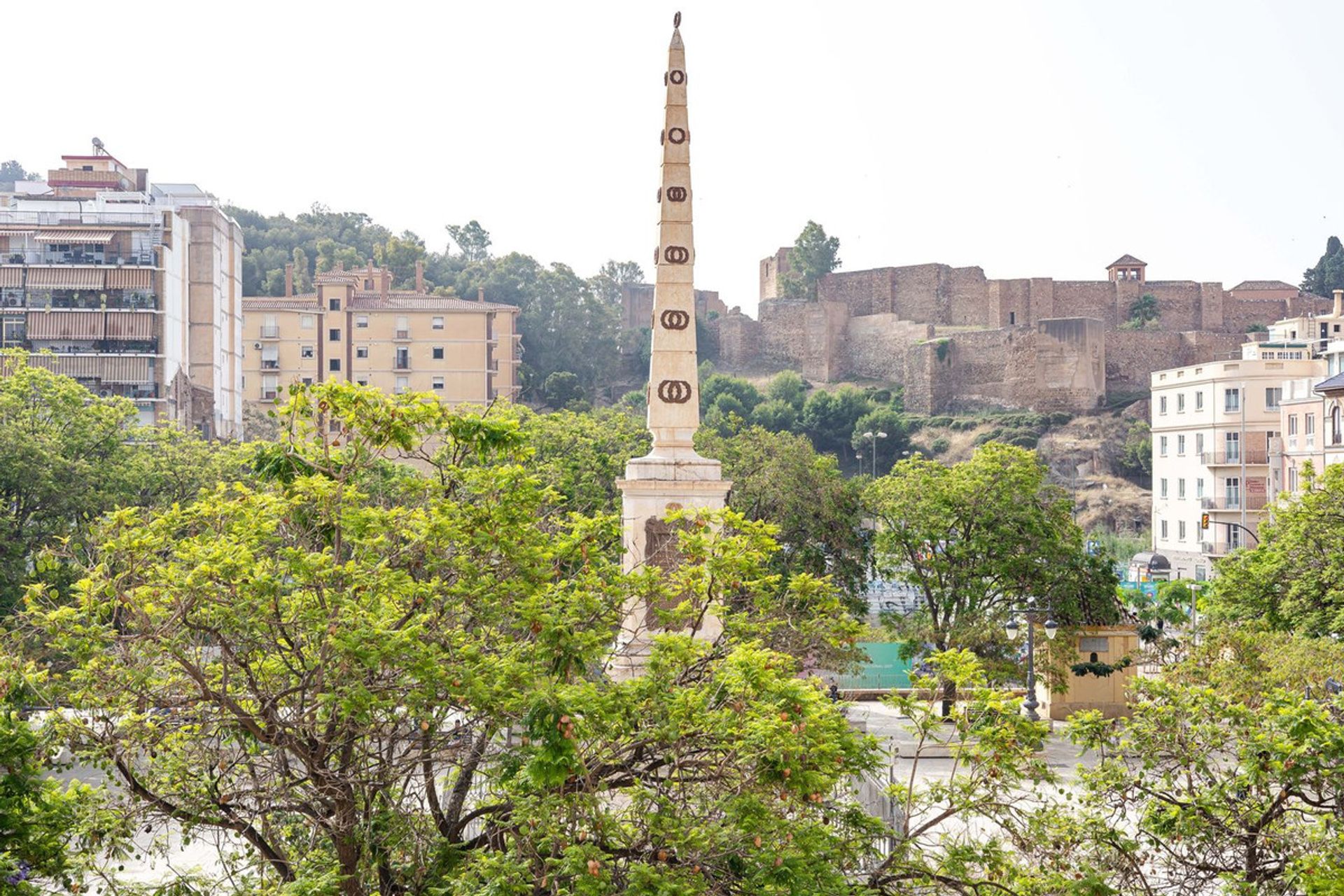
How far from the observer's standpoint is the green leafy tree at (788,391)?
354 ft

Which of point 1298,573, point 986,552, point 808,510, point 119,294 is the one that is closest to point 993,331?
point 119,294

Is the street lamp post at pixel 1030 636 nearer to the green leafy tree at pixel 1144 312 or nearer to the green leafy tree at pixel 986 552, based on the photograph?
the green leafy tree at pixel 986 552

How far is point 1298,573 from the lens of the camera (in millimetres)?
29859

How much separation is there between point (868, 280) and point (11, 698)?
4458 inches

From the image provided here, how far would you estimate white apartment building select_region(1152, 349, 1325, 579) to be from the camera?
6188 cm

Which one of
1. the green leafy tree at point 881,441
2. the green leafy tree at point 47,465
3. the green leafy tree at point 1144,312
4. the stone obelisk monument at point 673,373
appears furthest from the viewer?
the green leafy tree at point 1144,312

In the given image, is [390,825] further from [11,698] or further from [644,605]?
[644,605]

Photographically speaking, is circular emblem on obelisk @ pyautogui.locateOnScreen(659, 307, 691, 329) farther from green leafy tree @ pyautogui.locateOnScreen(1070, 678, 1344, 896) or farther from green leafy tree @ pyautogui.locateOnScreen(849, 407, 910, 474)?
green leafy tree @ pyautogui.locateOnScreen(849, 407, 910, 474)

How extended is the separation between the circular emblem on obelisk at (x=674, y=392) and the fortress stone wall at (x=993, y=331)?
8968 centimetres

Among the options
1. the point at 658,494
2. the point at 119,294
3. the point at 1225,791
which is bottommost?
the point at 1225,791

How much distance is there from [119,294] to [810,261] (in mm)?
73341

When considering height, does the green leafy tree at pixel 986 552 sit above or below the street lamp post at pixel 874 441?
below

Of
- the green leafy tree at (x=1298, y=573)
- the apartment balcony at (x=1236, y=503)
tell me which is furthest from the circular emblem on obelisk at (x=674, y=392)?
the apartment balcony at (x=1236, y=503)

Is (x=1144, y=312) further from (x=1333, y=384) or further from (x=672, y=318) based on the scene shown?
(x=672, y=318)
